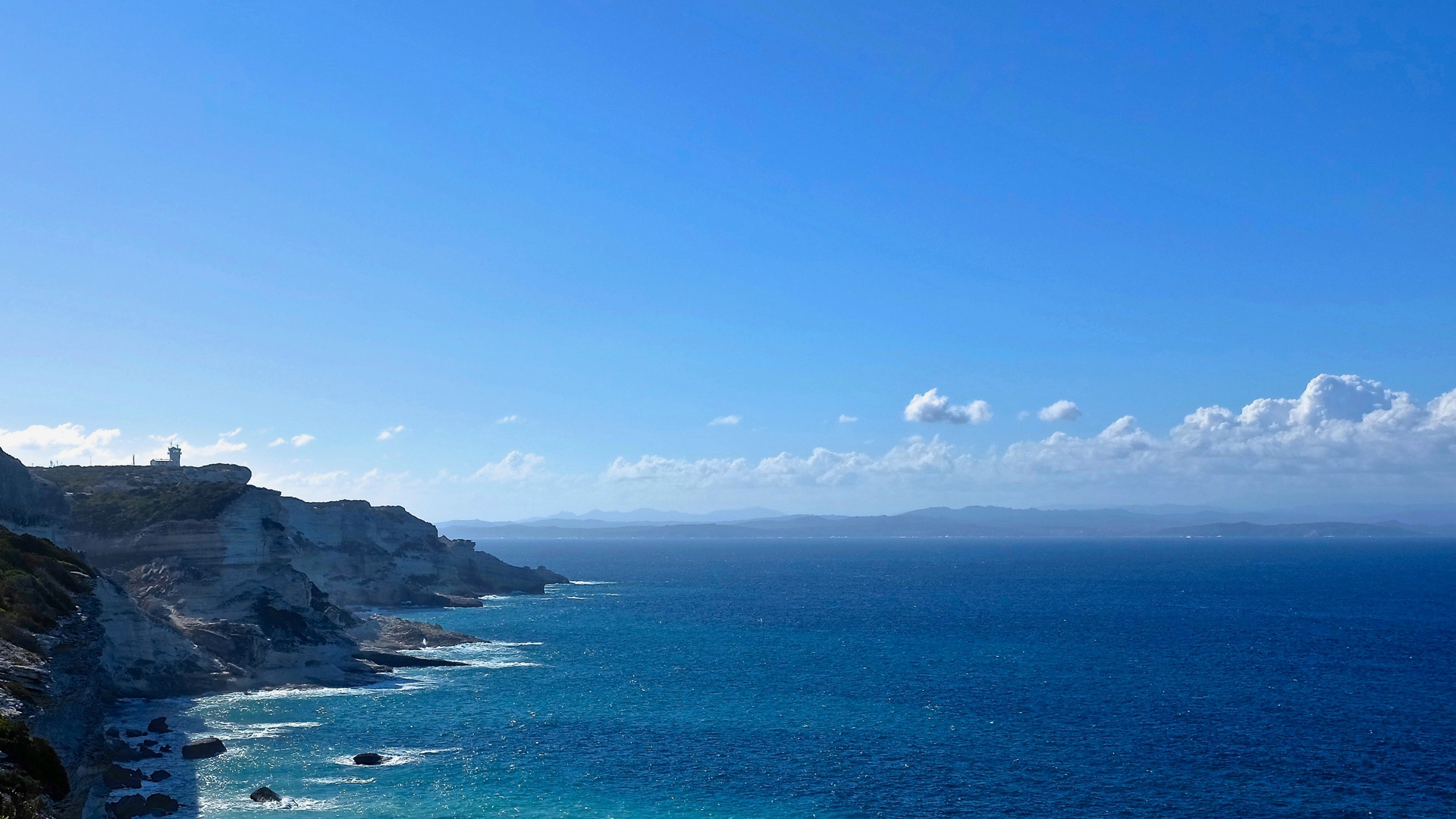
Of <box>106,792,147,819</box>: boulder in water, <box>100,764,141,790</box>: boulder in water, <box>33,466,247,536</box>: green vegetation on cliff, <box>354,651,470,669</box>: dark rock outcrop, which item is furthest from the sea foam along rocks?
<box>33,466,247,536</box>: green vegetation on cliff

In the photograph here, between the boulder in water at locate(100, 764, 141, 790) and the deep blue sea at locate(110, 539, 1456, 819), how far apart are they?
1585 millimetres

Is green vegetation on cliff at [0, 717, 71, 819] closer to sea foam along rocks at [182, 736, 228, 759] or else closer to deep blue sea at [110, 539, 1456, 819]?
deep blue sea at [110, 539, 1456, 819]

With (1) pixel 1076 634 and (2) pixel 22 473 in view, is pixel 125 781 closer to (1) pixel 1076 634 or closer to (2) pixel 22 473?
(2) pixel 22 473

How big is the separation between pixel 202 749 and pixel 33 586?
493 inches

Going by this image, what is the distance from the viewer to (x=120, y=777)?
4397cm

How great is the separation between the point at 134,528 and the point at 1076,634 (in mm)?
93510

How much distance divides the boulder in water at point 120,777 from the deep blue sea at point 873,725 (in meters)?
1.58

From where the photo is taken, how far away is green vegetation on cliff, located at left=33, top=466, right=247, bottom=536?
260 feet

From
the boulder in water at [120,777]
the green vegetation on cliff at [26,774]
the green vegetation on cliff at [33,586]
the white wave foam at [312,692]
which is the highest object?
the green vegetation on cliff at [33,586]

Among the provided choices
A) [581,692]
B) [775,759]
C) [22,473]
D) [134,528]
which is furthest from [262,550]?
[775,759]

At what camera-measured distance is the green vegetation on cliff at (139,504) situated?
7912 centimetres

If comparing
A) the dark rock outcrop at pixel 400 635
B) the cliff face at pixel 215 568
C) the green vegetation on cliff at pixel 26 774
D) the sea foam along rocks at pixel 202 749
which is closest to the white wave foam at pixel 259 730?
the sea foam along rocks at pixel 202 749

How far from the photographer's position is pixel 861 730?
59438 mm

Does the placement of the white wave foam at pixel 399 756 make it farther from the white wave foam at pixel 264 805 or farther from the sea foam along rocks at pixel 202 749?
the sea foam along rocks at pixel 202 749
